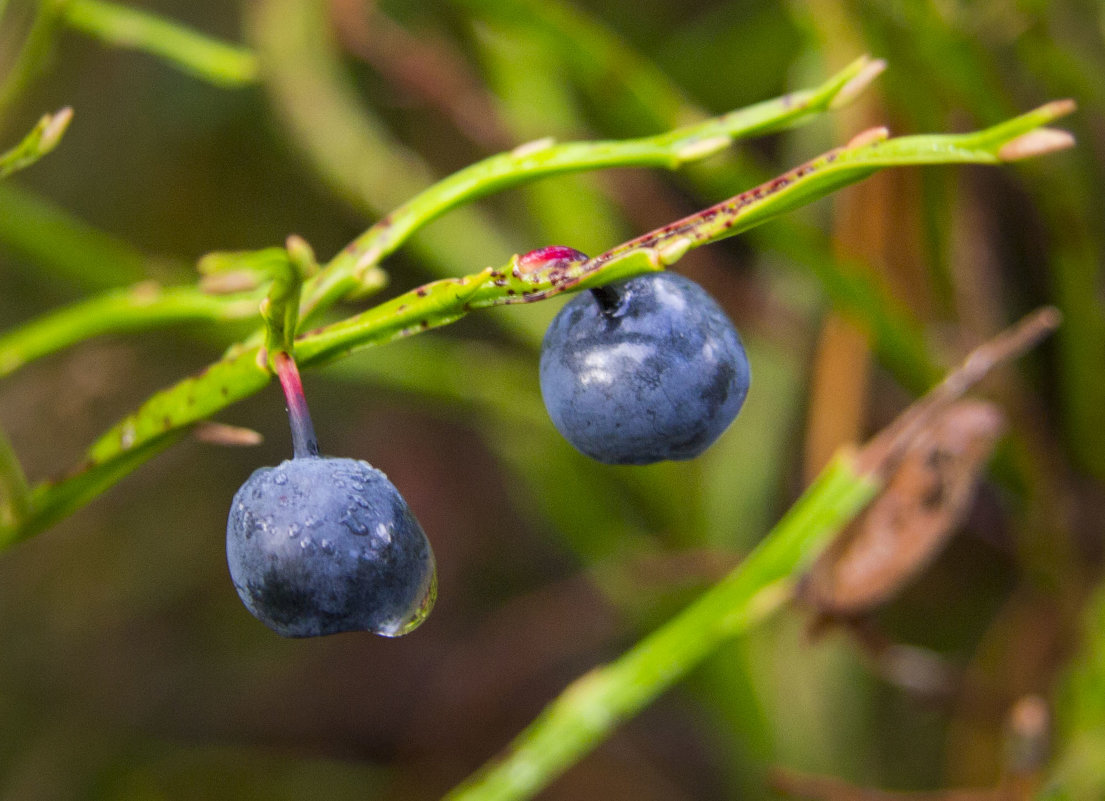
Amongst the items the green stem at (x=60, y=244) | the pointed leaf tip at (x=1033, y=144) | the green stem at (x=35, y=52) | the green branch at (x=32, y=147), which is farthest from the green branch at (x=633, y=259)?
the green stem at (x=60, y=244)

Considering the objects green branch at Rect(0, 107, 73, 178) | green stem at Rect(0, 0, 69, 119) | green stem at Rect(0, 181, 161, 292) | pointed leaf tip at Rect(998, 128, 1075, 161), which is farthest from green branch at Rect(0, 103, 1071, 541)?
green stem at Rect(0, 181, 161, 292)

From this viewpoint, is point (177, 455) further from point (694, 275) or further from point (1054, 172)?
point (1054, 172)

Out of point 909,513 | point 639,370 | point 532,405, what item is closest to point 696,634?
point 909,513

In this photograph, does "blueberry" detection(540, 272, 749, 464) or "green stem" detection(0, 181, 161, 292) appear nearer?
"blueberry" detection(540, 272, 749, 464)

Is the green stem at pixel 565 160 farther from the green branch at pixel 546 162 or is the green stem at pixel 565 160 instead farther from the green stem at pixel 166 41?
the green stem at pixel 166 41

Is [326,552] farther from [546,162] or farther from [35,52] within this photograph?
[35,52]

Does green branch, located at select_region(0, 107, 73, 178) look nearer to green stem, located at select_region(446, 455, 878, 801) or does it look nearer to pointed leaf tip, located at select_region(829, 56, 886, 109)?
pointed leaf tip, located at select_region(829, 56, 886, 109)

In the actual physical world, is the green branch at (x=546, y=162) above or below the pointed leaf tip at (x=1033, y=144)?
above
